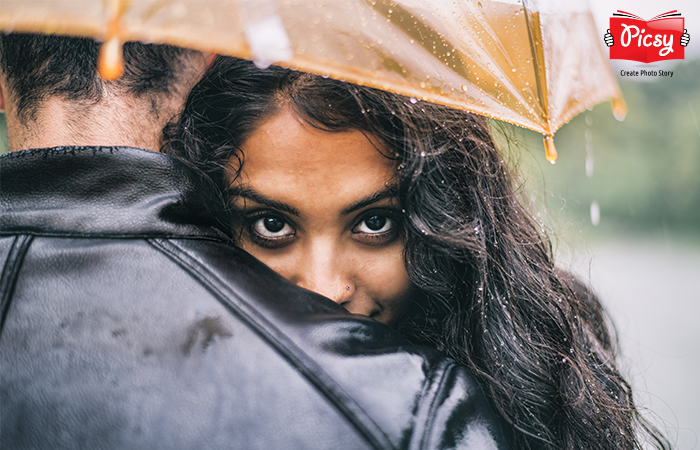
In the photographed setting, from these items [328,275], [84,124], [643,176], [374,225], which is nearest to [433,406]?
[328,275]

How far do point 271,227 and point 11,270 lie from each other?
80 cm

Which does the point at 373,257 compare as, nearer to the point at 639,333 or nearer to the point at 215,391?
the point at 215,391

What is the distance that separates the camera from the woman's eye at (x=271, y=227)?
1629 millimetres

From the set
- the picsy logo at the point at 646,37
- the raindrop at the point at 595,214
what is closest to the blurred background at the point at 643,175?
the raindrop at the point at 595,214

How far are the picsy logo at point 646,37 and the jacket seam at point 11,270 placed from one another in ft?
7.79

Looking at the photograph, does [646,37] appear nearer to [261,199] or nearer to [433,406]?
[261,199]

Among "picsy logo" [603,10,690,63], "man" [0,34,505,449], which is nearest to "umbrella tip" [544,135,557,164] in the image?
"man" [0,34,505,449]

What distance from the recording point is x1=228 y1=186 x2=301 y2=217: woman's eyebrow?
153 cm

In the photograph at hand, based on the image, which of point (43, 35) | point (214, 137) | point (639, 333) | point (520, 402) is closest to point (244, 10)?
point (43, 35)

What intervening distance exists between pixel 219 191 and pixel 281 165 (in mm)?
234

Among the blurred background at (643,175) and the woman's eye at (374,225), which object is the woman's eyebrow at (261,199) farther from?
the blurred background at (643,175)

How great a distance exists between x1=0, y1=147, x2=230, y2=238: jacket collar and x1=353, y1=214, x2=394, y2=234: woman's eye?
0.69m

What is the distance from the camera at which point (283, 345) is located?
0.96 metres

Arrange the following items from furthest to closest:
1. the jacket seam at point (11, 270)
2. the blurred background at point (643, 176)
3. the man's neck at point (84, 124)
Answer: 1. the blurred background at point (643, 176)
2. the man's neck at point (84, 124)
3. the jacket seam at point (11, 270)
